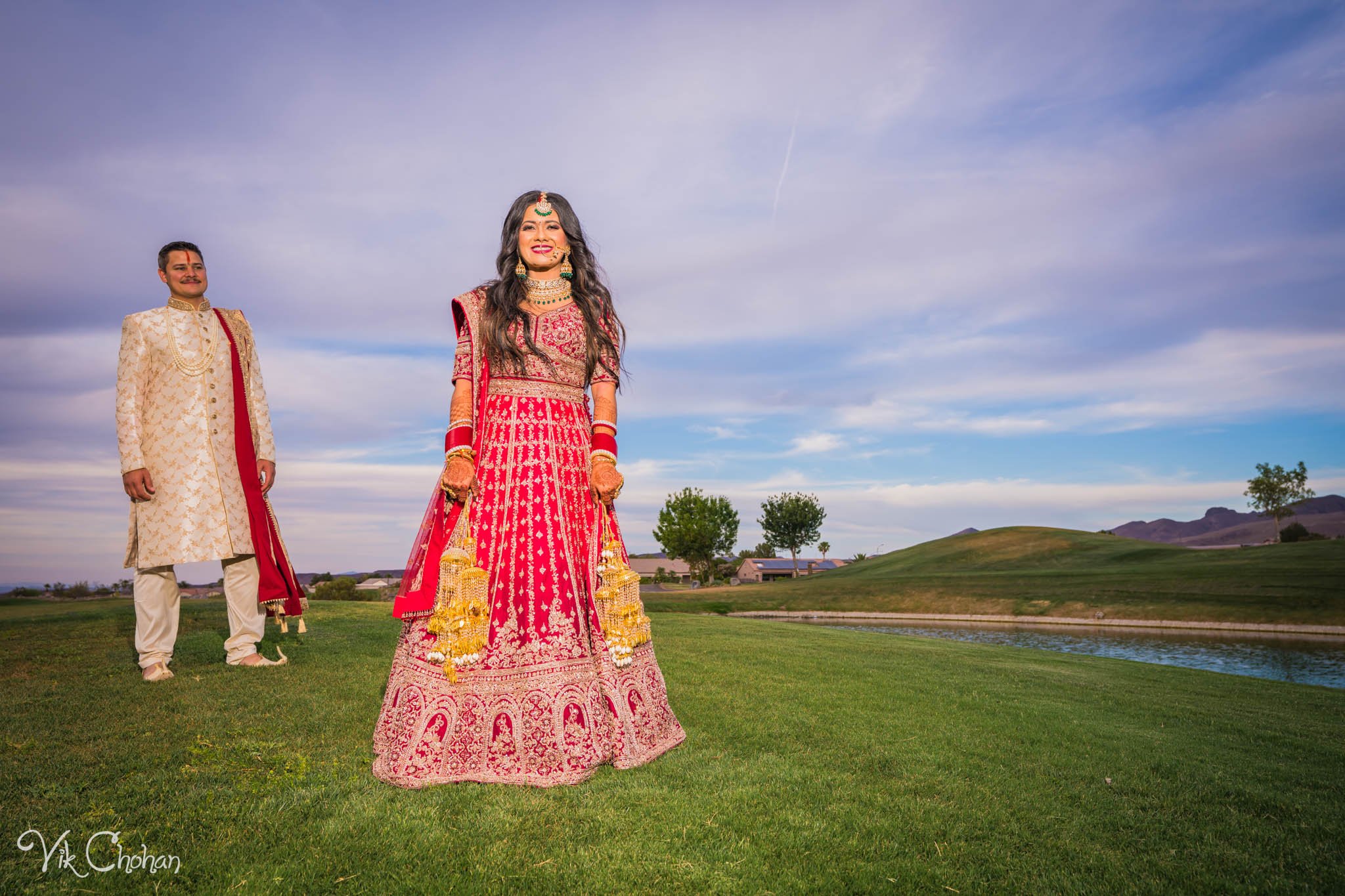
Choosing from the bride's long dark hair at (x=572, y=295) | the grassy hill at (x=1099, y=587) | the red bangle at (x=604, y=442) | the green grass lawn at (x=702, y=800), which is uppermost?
the bride's long dark hair at (x=572, y=295)

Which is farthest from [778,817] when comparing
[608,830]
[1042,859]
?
[1042,859]

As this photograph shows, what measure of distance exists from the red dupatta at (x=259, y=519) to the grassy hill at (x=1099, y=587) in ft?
129

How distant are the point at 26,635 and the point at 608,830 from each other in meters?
9.05

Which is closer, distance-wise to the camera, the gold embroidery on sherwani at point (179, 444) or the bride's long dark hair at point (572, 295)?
the bride's long dark hair at point (572, 295)

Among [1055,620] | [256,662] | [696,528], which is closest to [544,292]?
[256,662]

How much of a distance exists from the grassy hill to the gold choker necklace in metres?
41.5

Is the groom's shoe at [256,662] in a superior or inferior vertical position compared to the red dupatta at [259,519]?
inferior

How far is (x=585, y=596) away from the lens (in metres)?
4.37

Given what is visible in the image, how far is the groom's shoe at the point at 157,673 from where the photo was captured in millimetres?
5949

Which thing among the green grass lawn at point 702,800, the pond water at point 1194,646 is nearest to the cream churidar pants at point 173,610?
the green grass lawn at point 702,800

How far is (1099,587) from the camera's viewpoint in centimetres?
4369

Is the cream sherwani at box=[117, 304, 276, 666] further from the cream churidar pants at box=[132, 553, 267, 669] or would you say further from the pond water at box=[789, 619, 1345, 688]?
the pond water at box=[789, 619, 1345, 688]

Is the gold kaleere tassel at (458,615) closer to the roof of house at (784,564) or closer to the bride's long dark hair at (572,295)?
the bride's long dark hair at (572,295)

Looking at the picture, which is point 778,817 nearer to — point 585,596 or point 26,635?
point 585,596
